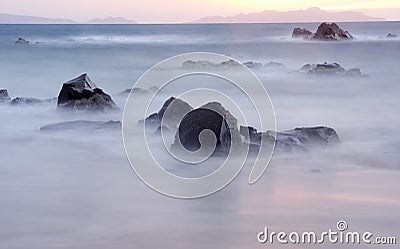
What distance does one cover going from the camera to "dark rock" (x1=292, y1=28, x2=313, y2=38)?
11938mm

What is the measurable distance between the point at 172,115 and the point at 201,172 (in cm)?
91

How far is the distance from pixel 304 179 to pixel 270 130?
2.87ft

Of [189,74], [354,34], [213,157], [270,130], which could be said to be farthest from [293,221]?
[354,34]

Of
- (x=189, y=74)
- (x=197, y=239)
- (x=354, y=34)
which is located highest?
(x=354, y=34)

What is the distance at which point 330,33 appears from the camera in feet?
36.9

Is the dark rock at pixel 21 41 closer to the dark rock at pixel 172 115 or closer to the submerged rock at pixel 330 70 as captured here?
the submerged rock at pixel 330 70

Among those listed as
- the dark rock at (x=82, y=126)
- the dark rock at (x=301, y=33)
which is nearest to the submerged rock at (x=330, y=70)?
the dark rock at (x=301, y=33)

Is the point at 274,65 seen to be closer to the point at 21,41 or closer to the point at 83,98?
the point at 83,98

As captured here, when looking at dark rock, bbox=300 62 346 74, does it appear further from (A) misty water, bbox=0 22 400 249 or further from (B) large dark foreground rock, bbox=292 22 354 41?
(B) large dark foreground rock, bbox=292 22 354 41

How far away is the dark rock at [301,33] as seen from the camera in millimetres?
11938

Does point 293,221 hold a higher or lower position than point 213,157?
lower

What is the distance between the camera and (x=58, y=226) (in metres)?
3.77

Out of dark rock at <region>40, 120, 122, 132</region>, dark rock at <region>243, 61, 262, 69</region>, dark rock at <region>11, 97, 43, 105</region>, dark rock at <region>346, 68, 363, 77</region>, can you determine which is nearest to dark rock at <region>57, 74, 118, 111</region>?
dark rock at <region>40, 120, 122, 132</region>

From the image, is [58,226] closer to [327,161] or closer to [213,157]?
[213,157]
